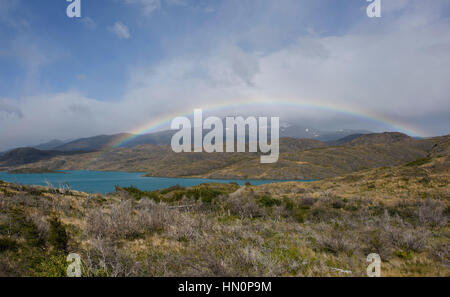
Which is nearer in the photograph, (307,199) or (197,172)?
(307,199)

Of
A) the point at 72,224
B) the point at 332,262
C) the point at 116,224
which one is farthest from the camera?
the point at 72,224

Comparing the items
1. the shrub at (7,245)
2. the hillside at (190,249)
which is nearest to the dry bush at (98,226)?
the hillside at (190,249)

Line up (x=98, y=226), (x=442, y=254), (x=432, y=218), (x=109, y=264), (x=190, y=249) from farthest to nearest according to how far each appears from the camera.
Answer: (x=432, y=218) → (x=98, y=226) → (x=190, y=249) → (x=442, y=254) → (x=109, y=264)

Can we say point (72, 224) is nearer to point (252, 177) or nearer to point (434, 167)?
point (434, 167)

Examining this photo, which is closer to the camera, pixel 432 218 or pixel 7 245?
pixel 7 245

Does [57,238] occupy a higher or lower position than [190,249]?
higher

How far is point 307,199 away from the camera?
68.5 feet

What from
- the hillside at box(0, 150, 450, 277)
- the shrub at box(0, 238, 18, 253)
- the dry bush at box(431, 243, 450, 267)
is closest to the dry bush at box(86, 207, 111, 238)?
the hillside at box(0, 150, 450, 277)

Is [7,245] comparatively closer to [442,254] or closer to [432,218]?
[442,254]

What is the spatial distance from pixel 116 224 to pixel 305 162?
143985 millimetres

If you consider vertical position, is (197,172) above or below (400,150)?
below

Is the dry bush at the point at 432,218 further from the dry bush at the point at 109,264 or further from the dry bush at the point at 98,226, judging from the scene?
the dry bush at the point at 98,226

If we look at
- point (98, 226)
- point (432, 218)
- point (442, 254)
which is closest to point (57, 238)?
point (98, 226)
